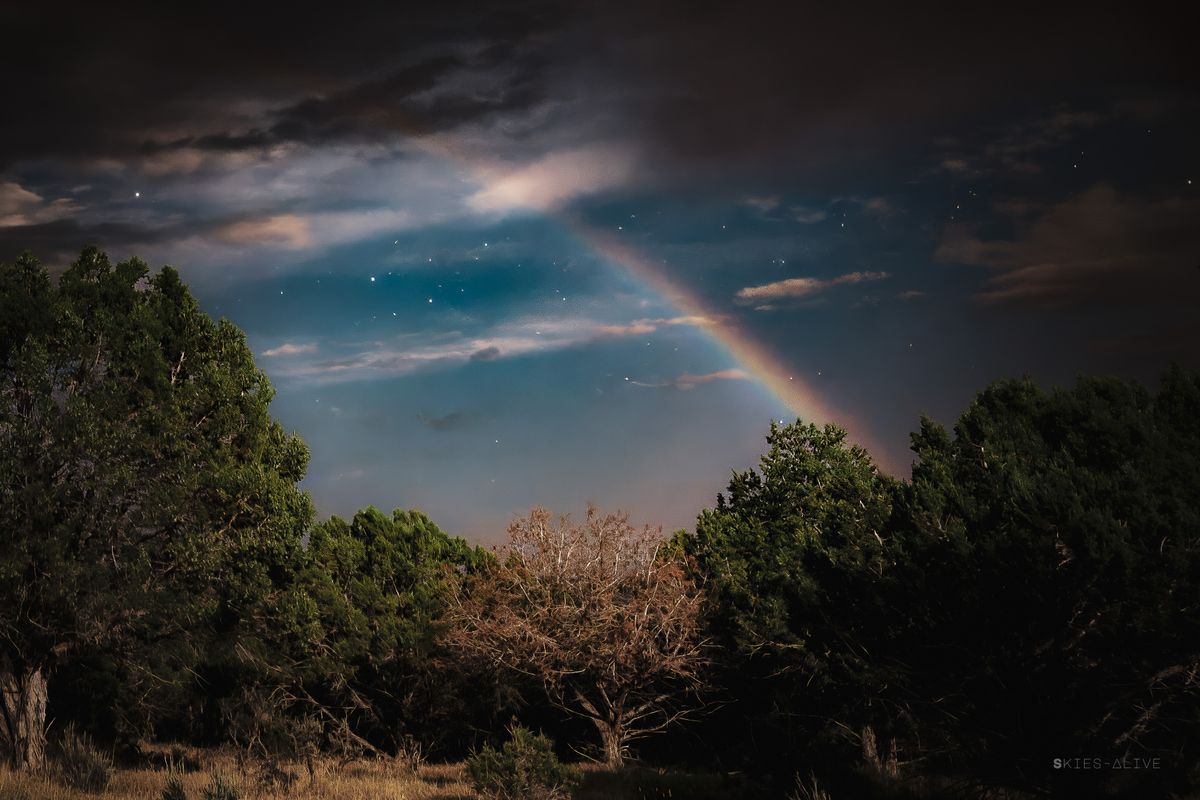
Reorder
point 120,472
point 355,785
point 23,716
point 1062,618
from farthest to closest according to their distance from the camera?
point 23,716 → point 355,785 → point 120,472 → point 1062,618

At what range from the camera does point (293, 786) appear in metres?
22.0

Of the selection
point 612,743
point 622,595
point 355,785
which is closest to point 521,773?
point 355,785

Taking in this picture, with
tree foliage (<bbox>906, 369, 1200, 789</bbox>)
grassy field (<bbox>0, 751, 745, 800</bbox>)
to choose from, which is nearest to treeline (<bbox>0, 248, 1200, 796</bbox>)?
tree foliage (<bbox>906, 369, 1200, 789</bbox>)

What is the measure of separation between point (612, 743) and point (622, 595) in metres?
4.53

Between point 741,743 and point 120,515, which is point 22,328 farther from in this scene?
point 741,743

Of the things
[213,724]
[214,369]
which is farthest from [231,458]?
[213,724]

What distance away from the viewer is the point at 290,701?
3259cm

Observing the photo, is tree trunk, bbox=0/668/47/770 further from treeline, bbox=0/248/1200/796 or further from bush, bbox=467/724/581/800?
bush, bbox=467/724/581/800

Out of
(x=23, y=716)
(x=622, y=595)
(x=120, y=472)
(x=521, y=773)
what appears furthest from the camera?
(x=622, y=595)

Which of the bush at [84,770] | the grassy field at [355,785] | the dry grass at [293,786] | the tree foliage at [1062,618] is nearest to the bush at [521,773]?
the grassy field at [355,785]

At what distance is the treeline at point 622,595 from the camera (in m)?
16.0

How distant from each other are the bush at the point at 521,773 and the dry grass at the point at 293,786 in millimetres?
1756

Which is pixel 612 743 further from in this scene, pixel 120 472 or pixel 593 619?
pixel 120 472

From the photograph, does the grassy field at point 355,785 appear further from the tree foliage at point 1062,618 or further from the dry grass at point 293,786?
the tree foliage at point 1062,618
